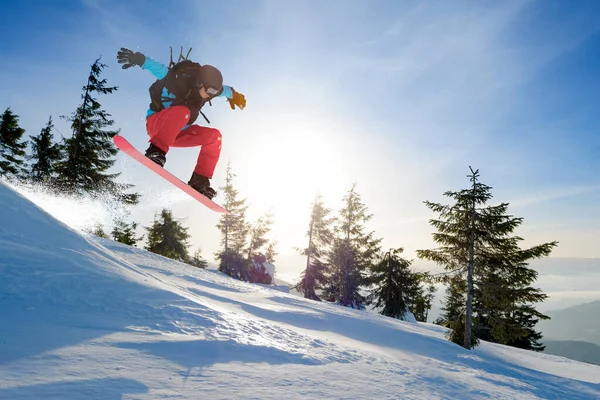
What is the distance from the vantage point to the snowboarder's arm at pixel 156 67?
5.31 m

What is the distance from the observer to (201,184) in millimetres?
6172

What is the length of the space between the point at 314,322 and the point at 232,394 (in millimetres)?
5765

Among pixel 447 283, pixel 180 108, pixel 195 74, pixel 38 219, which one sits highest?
pixel 195 74

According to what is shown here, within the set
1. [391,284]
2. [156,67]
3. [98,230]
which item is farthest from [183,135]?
[391,284]

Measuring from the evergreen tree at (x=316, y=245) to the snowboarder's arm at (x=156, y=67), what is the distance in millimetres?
24199

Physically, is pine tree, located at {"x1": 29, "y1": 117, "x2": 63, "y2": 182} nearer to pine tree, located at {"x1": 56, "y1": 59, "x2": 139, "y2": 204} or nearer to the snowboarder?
pine tree, located at {"x1": 56, "y1": 59, "x2": 139, "y2": 204}

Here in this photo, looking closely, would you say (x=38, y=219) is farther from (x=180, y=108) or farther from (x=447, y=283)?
(x=447, y=283)

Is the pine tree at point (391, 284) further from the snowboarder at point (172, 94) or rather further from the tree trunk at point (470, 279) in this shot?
the snowboarder at point (172, 94)

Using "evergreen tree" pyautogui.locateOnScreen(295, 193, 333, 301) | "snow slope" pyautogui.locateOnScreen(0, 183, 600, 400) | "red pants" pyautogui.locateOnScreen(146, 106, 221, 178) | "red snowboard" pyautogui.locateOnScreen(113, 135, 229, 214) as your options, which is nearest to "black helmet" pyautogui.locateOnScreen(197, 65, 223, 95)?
"red pants" pyautogui.locateOnScreen(146, 106, 221, 178)

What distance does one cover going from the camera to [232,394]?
2.54m

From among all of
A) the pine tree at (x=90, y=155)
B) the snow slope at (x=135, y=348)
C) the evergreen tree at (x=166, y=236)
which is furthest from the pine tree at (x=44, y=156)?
the snow slope at (x=135, y=348)

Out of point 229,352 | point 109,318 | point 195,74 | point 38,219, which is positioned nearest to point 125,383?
point 229,352

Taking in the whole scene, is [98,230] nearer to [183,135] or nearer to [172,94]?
[183,135]

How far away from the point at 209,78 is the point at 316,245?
81.2ft
